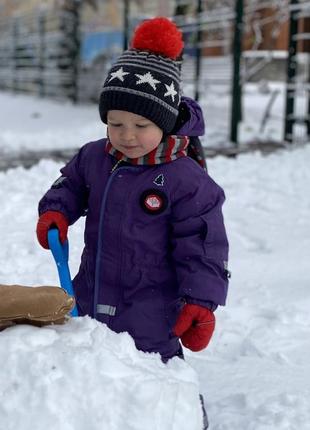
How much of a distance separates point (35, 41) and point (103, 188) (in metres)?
17.4

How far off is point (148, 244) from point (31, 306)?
2.03 ft

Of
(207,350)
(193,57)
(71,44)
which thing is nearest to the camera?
(207,350)

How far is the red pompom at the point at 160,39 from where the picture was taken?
2.26 meters

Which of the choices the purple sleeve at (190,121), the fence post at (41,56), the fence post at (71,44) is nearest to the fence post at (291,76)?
the purple sleeve at (190,121)

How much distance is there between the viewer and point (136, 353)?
182 centimetres

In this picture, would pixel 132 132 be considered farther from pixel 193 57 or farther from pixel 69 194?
pixel 193 57

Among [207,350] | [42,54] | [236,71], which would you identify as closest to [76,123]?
[236,71]

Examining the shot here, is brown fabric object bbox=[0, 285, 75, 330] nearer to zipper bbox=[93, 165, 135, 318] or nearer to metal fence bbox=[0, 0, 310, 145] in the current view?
zipper bbox=[93, 165, 135, 318]

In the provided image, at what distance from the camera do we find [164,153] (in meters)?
2.23

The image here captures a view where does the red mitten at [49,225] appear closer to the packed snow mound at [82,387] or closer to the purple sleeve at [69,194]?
the purple sleeve at [69,194]

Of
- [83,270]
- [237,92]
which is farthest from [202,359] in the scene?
[237,92]

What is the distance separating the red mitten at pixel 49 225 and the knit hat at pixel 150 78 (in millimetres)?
379

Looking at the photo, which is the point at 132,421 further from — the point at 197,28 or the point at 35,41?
the point at 35,41

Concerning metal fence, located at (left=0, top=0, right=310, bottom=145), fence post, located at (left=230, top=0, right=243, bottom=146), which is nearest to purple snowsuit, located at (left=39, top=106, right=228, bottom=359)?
metal fence, located at (left=0, top=0, right=310, bottom=145)
